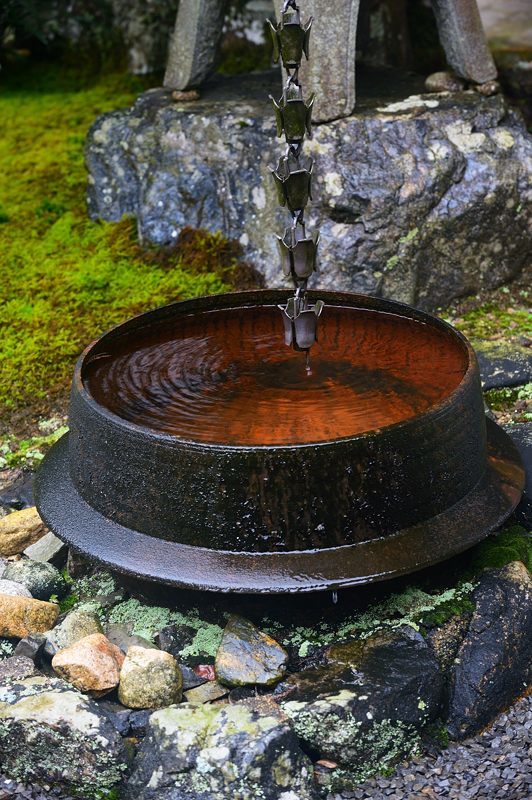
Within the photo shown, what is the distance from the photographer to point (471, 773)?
2.54 m

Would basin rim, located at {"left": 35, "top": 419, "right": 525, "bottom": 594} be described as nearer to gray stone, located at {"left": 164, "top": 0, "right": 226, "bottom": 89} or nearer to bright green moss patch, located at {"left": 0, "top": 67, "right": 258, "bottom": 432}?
bright green moss patch, located at {"left": 0, "top": 67, "right": 258, "bottom": 432}

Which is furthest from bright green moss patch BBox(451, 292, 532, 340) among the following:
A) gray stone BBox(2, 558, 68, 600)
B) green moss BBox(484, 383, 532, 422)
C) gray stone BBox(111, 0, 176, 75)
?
gray stone BBox(111, 0, 176, 75)

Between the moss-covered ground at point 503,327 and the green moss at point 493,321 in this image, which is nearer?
the moss-covered ground at point 503,327

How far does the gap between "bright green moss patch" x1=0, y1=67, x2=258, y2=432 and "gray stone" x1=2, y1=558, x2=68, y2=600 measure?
1.26 metres

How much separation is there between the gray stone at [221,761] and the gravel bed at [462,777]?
166 mm

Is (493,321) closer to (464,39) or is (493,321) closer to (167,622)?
(464,39)

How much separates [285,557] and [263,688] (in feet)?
1.27

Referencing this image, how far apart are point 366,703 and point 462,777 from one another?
0.33m

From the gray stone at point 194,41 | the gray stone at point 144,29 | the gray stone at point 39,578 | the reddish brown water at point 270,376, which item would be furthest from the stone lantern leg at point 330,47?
the gray stone at point 39,578

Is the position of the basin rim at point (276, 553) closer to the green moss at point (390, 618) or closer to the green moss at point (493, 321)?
the green moss at point (390, 618)

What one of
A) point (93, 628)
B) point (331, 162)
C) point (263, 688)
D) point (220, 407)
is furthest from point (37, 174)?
point (263, 688)

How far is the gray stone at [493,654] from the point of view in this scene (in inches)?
105

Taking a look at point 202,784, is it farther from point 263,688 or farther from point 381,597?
→ point 381,597

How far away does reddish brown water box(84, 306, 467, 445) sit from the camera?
303cm
